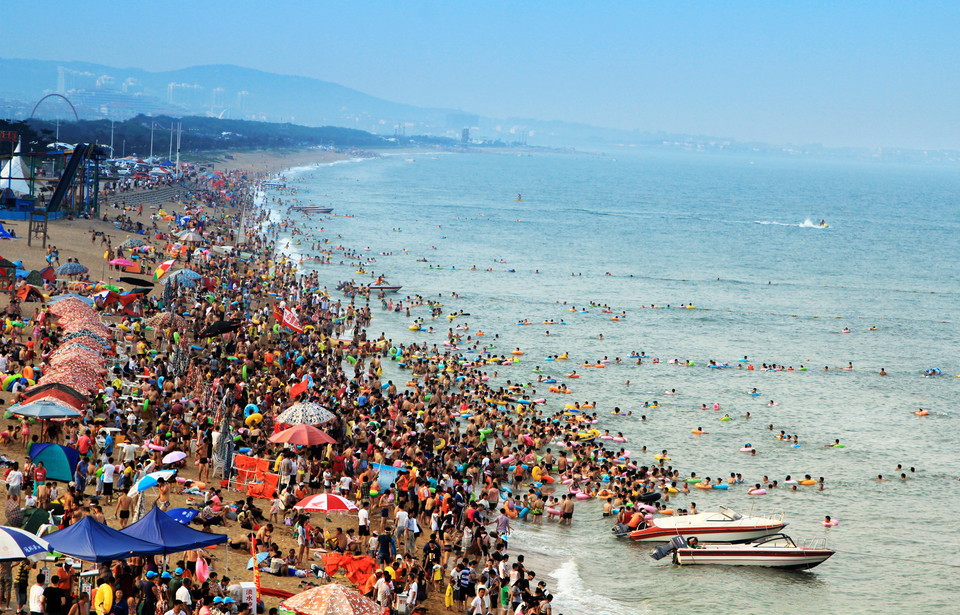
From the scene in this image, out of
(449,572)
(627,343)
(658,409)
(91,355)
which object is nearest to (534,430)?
(658,409)

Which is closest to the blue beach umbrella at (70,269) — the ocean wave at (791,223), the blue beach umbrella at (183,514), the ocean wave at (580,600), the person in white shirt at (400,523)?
the person in white shirt at (400,523)

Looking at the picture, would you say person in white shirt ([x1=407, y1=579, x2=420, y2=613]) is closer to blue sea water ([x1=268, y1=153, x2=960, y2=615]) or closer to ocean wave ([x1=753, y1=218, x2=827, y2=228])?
blue sea water ([x1=268, y1=153, x2=960, y2=615])

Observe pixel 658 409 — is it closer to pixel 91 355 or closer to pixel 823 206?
pixel 91 355

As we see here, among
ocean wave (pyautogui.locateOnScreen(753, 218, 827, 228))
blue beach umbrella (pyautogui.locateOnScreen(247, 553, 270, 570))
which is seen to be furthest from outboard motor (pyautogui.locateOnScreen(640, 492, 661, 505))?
ocean wave (pyautogui.locateOnScreen(753, 218, 827, 228))

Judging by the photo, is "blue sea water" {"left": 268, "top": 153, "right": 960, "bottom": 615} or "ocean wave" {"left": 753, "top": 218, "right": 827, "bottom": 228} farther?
"ocean wave" {"left": 753, "top": 218, "right": 827, "bottom": 228}

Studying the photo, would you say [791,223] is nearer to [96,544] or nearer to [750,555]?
[750,555]

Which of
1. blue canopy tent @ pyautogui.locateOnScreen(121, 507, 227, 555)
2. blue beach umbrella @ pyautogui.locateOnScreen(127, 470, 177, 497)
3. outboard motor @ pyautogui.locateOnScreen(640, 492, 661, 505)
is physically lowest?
outboard motor @ pyautogui.locateOnScreen(640, 492, 661, 505)

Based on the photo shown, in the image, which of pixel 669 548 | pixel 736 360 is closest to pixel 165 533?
pixel 669 548
